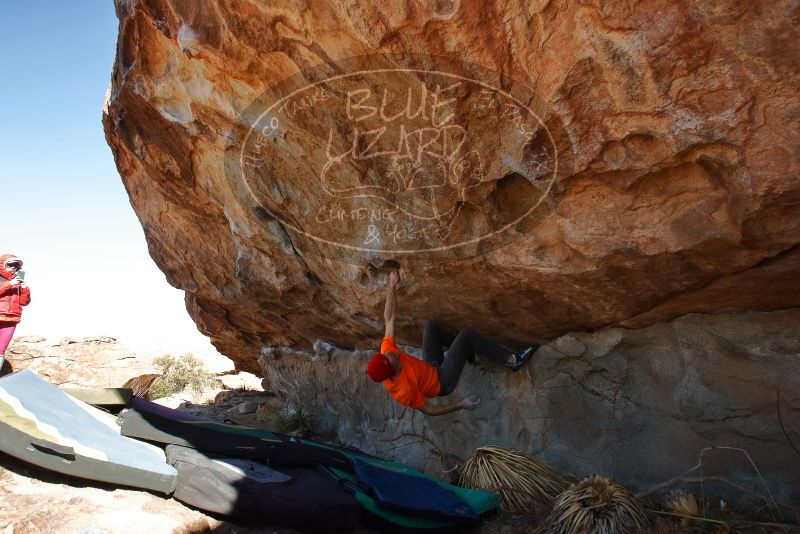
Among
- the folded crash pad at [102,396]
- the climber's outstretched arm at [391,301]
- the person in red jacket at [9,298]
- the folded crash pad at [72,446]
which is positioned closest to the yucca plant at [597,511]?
the climber's outstretched arm at [391,301]

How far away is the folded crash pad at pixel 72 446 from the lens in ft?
11.2

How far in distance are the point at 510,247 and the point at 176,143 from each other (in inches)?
128

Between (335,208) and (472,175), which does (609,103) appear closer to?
(472,175)

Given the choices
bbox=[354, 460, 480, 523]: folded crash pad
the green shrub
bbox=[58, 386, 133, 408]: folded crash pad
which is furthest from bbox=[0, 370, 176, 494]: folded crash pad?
the green shrub

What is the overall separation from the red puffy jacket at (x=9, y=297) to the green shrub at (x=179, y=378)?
156 inches

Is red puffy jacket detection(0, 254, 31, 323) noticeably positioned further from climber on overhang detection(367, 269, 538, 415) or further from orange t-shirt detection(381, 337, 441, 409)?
orange t-shirt detection(381, 337, 441, 409)

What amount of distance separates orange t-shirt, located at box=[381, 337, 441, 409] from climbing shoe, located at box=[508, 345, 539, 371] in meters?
0.62

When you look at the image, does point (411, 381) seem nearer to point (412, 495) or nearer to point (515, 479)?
point (412, 495)

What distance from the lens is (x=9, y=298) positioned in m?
6.19

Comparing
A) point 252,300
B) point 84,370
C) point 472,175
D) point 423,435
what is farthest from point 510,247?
point 84,370

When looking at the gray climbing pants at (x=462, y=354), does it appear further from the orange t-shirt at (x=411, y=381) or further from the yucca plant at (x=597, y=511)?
the yucca plant at (x=597, y=511)

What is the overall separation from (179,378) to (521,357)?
316 inches

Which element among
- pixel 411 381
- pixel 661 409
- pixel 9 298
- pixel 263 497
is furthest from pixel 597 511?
pixel 9 298

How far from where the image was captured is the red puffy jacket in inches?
242
